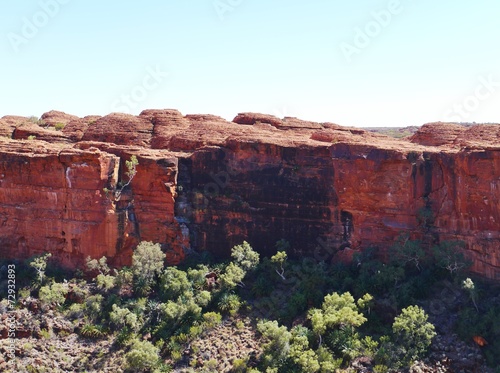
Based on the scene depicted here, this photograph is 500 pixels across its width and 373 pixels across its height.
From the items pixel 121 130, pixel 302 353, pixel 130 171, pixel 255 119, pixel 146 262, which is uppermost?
pixel 255 119

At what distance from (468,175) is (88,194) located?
25144 mm

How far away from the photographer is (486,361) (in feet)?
78.6

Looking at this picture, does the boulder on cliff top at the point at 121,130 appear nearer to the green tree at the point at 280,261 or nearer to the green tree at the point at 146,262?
the green tree at the point at 146,262

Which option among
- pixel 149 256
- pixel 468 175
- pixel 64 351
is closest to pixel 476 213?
pixel 468 175

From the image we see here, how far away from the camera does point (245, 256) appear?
3216cm

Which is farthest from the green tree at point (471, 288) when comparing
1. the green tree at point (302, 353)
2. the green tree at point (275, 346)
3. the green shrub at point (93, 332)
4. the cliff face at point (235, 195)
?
the green shrub at point (93, 332)

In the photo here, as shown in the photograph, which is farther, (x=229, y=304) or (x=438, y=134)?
(x=438, y=134)

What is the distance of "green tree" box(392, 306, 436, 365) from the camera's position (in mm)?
24375

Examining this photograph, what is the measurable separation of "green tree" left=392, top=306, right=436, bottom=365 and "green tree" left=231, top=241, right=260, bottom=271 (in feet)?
34.0

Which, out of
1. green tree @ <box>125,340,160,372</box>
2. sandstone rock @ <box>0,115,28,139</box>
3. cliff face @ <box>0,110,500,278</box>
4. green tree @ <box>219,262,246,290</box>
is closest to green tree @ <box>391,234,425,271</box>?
Answer: cliff face @ <box>0,110,500,278</box>

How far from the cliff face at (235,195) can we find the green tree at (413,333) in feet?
23.1

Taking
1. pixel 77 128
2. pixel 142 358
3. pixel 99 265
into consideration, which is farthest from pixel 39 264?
pixel 77 128

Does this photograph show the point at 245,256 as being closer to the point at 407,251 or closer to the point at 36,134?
the point at 407,251

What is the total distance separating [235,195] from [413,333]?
600 inches
